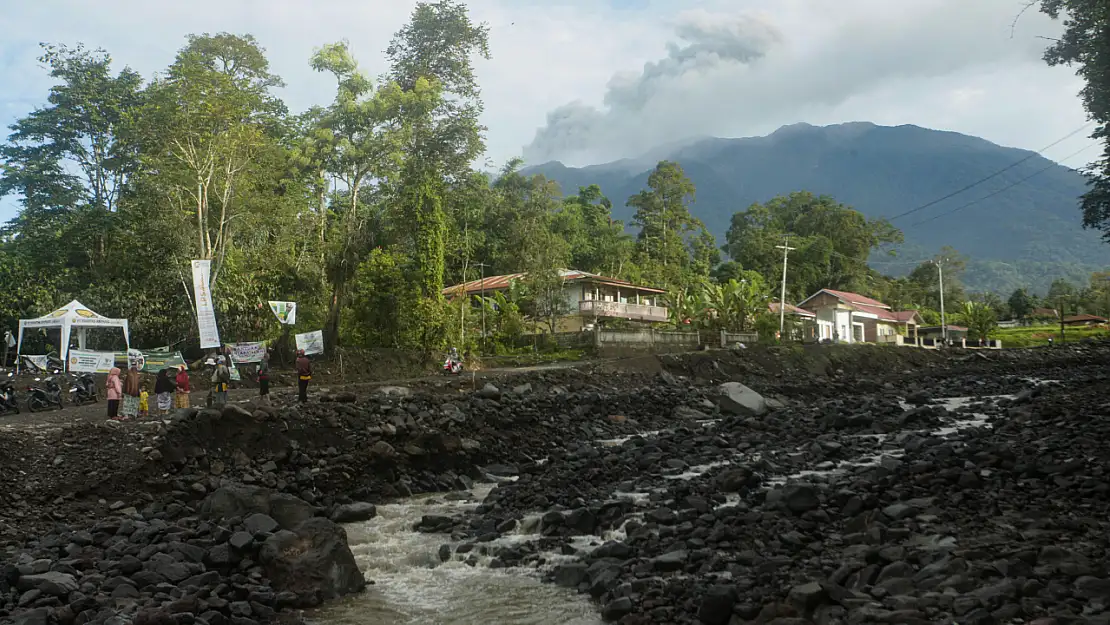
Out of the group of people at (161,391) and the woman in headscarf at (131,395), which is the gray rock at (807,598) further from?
the woman in headscarf at (131,395)

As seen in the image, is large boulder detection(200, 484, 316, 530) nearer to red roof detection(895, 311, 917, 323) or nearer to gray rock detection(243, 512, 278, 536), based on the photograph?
gray rock detection(243, 512, 278, 536)

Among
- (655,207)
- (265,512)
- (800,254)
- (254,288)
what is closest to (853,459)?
(265,512)

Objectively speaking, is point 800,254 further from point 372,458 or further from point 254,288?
point 372,458

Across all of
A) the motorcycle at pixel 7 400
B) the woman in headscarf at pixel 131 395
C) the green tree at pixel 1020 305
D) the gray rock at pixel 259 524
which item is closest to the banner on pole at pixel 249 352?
the motorcycle at pixel 7 400

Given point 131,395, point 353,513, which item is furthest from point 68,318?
point 353,513

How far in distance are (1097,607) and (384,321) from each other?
2967 cm

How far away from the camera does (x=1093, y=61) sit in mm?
25828

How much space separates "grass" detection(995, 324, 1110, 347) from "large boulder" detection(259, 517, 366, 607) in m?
76.5

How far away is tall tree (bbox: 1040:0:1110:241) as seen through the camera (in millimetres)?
22719

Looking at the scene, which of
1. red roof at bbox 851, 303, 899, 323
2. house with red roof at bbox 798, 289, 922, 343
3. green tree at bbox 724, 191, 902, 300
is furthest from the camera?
green tree at bbox 724, 191, 902, 300

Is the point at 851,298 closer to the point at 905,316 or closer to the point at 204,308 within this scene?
the point at 905,316

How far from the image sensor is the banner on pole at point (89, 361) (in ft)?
79.0

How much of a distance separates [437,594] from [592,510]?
9.68 ft

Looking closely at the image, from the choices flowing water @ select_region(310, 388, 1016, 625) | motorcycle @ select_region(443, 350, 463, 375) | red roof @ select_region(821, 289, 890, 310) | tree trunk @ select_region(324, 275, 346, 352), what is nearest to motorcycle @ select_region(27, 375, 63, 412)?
tree trunk @ select_region(324, 275, 346, 352)
